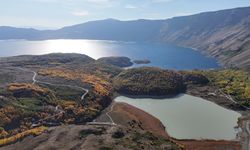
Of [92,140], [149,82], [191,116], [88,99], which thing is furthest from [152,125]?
[149,82]

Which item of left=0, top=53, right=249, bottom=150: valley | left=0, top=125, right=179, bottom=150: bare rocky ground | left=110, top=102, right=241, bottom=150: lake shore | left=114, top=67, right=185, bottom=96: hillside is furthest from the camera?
left=114, top=67, right=185, bottom=96: hillside

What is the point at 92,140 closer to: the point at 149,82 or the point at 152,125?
the point at 152,125

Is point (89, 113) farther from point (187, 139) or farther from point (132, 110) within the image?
point (187, 139)

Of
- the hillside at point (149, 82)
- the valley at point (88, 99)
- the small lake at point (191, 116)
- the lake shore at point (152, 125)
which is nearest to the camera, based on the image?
the lake shore at point (152, 125)

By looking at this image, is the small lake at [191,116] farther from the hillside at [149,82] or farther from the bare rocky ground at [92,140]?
the bare rocky ground at [92,140]

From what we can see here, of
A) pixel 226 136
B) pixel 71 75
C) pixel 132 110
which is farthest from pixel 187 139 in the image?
pixel 71 75

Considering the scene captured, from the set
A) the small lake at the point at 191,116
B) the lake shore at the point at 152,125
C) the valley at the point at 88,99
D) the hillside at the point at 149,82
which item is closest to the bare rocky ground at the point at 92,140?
the valley at the point at 88,99

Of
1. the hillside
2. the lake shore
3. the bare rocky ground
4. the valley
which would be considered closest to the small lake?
the lake shore

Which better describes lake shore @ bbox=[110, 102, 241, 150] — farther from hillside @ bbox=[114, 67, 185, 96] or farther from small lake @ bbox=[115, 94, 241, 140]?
hillside @ bbox=[114, 67, 185, 96]
